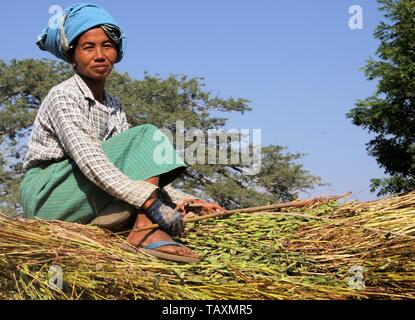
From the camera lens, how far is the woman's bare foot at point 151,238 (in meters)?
2.54

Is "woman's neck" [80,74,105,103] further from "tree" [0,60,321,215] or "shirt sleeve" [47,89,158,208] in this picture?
"tree" [0,60,321,215]

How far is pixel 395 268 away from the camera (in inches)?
95.4

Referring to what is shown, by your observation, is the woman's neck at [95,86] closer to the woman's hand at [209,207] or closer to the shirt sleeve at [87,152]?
the shirt sleeve at [87,152]

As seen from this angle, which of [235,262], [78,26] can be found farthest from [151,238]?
[78,26]

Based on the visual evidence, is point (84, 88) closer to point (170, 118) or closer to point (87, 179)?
point (87, 179)

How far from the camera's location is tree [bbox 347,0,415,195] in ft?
38.2

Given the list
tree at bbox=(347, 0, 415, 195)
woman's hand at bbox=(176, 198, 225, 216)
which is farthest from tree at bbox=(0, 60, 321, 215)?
woman's hand at bbox=(176, 198, 225, 216)

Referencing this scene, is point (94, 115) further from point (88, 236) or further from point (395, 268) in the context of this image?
point (395, 268)

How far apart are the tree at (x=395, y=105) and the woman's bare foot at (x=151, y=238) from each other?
9243mm

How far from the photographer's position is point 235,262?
99.2 inches

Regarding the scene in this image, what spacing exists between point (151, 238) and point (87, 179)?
473 millimetres

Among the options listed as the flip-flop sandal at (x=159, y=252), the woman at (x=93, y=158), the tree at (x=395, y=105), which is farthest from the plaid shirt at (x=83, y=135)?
the tree at (x=395, y=105)

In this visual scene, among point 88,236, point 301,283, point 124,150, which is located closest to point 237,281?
point 301,283
